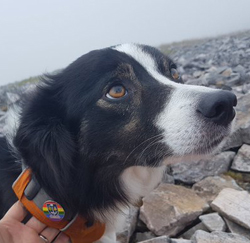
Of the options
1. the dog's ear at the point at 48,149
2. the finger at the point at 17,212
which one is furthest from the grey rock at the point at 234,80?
the finger at the point at 17,212

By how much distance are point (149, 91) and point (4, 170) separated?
1387 millimetres

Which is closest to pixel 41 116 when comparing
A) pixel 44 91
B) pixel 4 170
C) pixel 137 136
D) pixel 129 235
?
pixel 44 91

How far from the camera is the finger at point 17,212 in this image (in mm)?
2348

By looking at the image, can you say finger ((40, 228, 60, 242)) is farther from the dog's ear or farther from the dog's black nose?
the dog's black nose

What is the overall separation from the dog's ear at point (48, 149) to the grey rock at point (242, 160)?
220 centimetres

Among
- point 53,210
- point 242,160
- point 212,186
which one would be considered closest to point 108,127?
point 53,210

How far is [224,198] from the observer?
3.15 m

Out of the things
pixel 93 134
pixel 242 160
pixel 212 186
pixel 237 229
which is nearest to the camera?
pixel 93 134

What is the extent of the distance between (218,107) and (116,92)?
77 centimetres

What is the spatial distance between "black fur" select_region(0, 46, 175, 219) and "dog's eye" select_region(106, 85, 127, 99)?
0.03 m

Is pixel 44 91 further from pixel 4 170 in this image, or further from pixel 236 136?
pixel 236 136

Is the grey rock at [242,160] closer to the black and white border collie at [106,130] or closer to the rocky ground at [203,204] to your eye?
the rocky ground at [203,204]

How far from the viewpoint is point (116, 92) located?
2.41m

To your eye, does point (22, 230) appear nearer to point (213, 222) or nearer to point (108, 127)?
point (108, 127)
